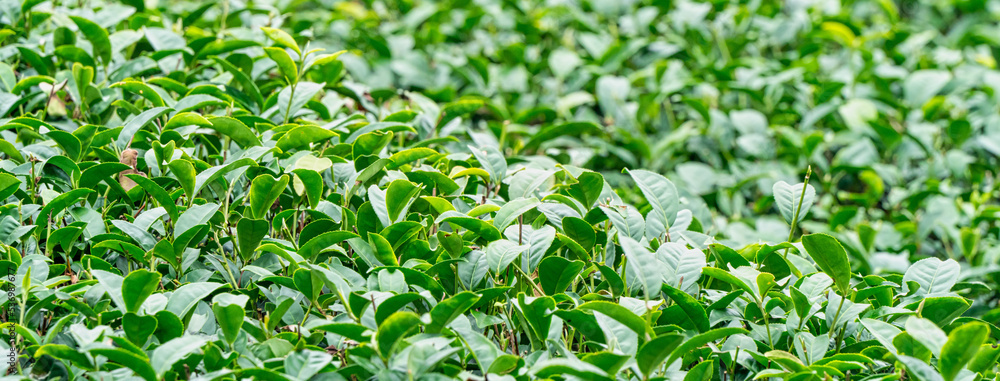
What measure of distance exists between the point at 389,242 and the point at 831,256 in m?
0.71

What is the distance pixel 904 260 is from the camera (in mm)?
2391

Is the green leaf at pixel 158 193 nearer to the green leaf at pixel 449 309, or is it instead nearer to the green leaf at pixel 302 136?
the green leaf at pixel 302 136

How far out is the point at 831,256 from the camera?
1.28 m

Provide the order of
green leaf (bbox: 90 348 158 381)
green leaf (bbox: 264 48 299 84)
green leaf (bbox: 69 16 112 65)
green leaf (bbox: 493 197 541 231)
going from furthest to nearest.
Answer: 1. green leaf (bbox: 69 16 112 65)
2. green leaf (bbox: 264 48 299 84)
3. green leaf (bbox: 493 197 541 231)
4. green leaf (bbox: 90 348 158 381)

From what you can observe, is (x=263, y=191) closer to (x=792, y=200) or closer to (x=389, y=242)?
(x=389, y=242)

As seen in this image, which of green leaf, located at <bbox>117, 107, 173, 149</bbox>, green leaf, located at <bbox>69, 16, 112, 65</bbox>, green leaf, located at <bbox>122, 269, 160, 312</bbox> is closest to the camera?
green leaf, located at <bbox>122, 269, 160, 312</bbox>

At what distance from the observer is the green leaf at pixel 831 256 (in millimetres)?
1269

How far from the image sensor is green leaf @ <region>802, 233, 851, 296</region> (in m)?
1.27

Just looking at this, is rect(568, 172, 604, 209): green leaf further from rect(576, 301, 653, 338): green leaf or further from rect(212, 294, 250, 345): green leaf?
rect(212, 294, 250, 345): green leaf

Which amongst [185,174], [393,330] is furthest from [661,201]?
[185,174]

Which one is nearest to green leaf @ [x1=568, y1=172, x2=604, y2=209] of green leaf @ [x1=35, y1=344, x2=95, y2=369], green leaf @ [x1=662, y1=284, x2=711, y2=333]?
green leaf @ [x1=662, y1=284, x2=711, y2=333]

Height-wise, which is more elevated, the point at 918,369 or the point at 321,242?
the point at 321,242

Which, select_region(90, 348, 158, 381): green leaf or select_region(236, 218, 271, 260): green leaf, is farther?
select_region(236, 218, 271, 260): green leaf

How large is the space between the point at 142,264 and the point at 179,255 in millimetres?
111
